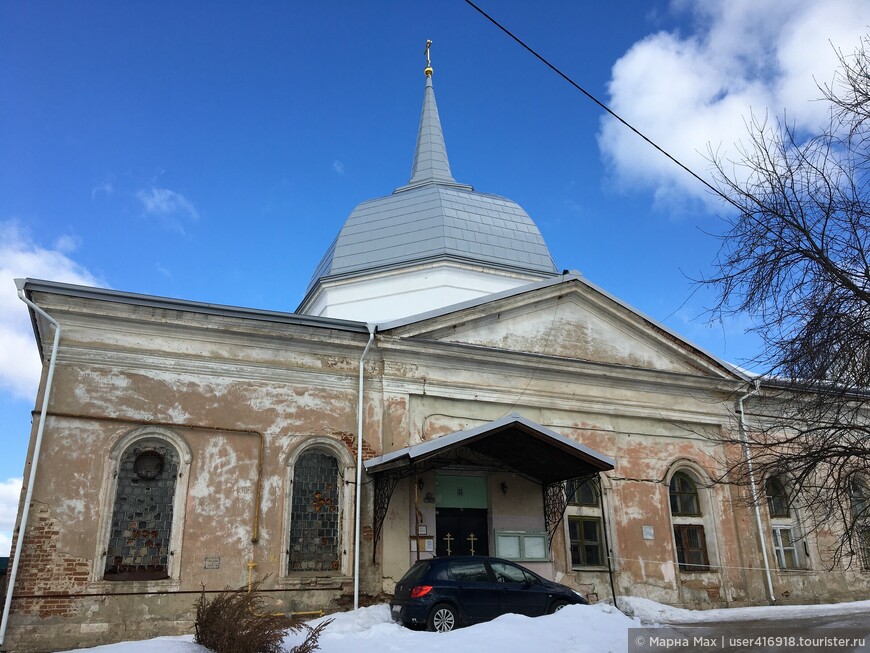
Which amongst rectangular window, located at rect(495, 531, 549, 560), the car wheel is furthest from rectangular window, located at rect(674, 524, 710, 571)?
the car wheel

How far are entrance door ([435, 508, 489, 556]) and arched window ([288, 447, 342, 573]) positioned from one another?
1.99m

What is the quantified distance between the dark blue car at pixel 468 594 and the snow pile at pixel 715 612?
2.31m

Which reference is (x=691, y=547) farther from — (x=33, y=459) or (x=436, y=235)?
(x=33, y=459)

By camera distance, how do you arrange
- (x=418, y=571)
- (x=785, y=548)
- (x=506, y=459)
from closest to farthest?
(x=418, y=571) < (x=506, y=459) < (x=785, y=548)

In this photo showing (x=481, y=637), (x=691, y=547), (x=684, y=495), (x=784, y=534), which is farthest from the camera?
(x=784, y=534)

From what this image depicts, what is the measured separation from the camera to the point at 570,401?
15508 millimetres

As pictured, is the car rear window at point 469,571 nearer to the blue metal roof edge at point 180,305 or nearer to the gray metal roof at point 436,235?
the blue metal roof edge at point 180,305

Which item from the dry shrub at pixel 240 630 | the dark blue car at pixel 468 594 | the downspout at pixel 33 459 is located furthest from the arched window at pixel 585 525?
the downspout at pixel 33 459

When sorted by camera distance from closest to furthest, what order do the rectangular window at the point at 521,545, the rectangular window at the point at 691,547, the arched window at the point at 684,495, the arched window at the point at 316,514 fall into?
the arched window at the point at 316,514, the rectangular window at the point at 521,545, the rectangular window at the point at 691,547, the arched window at the point at 684,495

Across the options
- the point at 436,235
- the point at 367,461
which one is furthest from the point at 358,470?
the point at 436,235

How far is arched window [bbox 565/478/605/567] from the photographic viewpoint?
14.8 m

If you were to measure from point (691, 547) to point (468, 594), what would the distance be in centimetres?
747

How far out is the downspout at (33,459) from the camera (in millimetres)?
10508

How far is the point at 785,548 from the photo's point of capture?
16.8m
